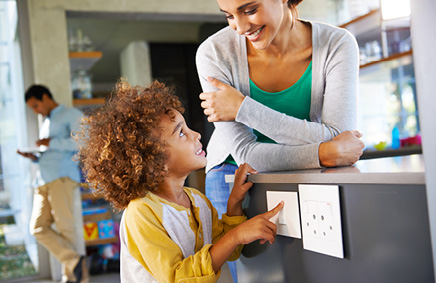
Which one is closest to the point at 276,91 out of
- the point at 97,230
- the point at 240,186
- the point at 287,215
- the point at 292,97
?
the point at 292,97

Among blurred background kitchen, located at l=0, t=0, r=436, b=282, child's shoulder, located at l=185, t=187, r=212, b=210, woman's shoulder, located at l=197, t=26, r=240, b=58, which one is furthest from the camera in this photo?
blurred background kitchen, located at l=0, t=0, r=436, b=282

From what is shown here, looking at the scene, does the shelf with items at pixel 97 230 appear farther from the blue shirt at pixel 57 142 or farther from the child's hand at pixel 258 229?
the child's hand at pixel 258 229

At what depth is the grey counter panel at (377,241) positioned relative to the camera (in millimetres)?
738

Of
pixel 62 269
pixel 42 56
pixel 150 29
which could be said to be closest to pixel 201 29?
A: pixel 150 29

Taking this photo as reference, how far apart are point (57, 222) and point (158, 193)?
2.74 m

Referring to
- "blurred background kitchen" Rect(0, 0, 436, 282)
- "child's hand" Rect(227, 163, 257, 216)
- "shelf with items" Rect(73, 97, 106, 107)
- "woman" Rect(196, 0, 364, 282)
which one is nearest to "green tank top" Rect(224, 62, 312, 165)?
"woman" Rect(196, 0, 364, 282)

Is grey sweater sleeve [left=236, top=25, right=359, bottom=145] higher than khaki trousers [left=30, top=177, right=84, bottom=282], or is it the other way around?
grey sweater sleeve [left=236, top=25, right=359, bottom=145]

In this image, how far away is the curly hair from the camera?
1.12 meters

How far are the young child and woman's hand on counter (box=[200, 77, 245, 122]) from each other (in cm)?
8

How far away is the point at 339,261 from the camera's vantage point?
905mm

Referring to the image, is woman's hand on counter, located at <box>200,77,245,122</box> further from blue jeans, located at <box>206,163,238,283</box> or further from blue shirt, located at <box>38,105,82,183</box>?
blue shirt, located at <box>38,105,82,183</box>

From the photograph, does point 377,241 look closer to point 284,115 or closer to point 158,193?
point 284,115

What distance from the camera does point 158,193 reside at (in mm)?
1196

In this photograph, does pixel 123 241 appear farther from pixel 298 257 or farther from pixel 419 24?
pixel 419 24
